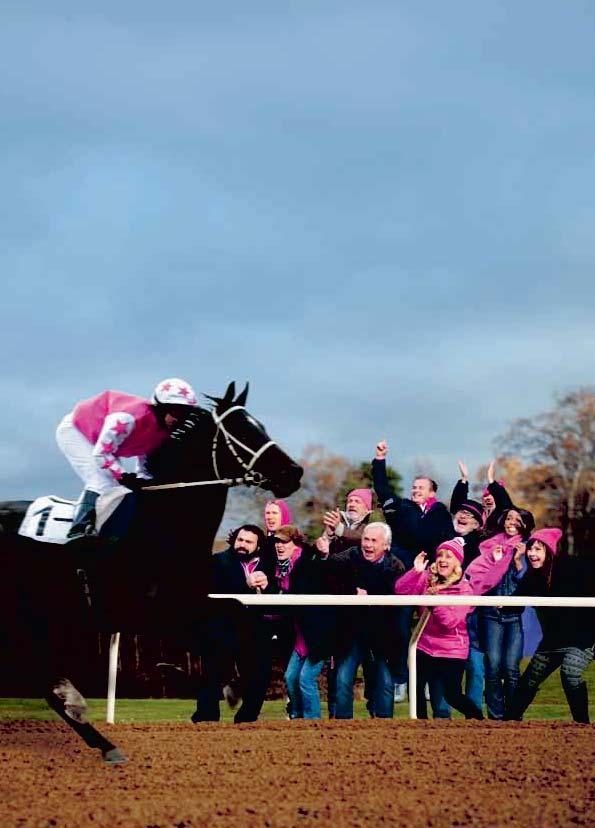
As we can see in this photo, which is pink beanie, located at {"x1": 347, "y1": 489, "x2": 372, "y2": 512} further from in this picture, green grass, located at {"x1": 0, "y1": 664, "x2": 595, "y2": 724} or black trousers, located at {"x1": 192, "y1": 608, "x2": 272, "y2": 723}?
black trousers, located at {"x1": 192, "y1": 608, "x2": 272, "y2": 723}

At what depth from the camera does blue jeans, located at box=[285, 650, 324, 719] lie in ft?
27.5

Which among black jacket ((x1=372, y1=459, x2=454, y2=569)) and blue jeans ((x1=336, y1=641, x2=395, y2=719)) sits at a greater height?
black jacket ((x1=372, y1=459, x2=454, y2=569))

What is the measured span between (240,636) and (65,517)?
1188 millimetres

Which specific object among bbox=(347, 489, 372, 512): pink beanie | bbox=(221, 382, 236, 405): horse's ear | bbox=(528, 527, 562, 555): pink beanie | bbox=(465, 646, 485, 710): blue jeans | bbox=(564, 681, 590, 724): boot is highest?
bbox=(221, 382, 236, 405): horse's ear

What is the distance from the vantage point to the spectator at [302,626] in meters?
8.34

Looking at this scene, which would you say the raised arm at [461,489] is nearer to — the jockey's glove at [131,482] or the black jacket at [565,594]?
the black jacket at [565,594]

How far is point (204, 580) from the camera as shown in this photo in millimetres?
6855

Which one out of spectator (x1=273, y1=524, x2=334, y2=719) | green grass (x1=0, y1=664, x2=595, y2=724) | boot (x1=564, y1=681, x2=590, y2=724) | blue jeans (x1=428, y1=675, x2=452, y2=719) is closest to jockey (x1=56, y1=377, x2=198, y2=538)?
spectator (x1=273, y1=524, x2=334, y2=719)

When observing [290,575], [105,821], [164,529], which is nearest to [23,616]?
[164,529]

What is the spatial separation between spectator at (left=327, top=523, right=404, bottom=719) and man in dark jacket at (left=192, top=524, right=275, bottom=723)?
0.49 metres

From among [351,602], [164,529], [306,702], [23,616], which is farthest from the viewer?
[306,702]

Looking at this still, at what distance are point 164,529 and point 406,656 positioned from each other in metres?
2.35

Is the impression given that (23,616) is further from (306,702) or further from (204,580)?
(306,702)

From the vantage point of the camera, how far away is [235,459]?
23.3ft
